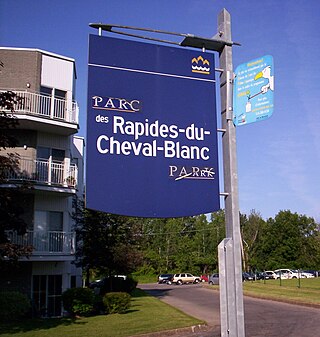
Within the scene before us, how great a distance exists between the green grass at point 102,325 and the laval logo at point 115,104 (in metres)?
11.4

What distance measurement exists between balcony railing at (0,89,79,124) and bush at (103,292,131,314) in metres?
9.04

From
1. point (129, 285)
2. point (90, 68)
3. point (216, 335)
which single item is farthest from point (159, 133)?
point (129, 285)

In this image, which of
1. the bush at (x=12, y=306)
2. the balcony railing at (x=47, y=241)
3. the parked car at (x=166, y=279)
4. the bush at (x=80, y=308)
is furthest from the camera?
the parked car at (x=166, y=279)

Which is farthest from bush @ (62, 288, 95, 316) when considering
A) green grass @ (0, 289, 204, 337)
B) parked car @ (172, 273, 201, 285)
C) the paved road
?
→ parked car @ (172, 273, 201, 285)

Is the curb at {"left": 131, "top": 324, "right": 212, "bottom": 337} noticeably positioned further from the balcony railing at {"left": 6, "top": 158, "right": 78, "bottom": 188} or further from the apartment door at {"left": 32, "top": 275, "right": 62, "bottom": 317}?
the balcony railing at {"left": 6, "top": 158, "right": 78, "bottom": 188}

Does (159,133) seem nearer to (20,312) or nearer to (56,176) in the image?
(20,312)

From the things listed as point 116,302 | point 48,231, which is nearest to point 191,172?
point 116,302

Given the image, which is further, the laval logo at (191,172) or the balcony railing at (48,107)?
the balcony railing at (48,107)

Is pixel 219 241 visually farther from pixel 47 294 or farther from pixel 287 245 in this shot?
pixel 47 294

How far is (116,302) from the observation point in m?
20.6

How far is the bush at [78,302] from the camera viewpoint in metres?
19.8

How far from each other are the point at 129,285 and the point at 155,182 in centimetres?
3033

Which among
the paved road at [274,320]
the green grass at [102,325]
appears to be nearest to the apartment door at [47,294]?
the green grass at [102,325]

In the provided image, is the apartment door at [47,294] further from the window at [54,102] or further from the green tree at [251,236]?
the green tree at [251,236]
